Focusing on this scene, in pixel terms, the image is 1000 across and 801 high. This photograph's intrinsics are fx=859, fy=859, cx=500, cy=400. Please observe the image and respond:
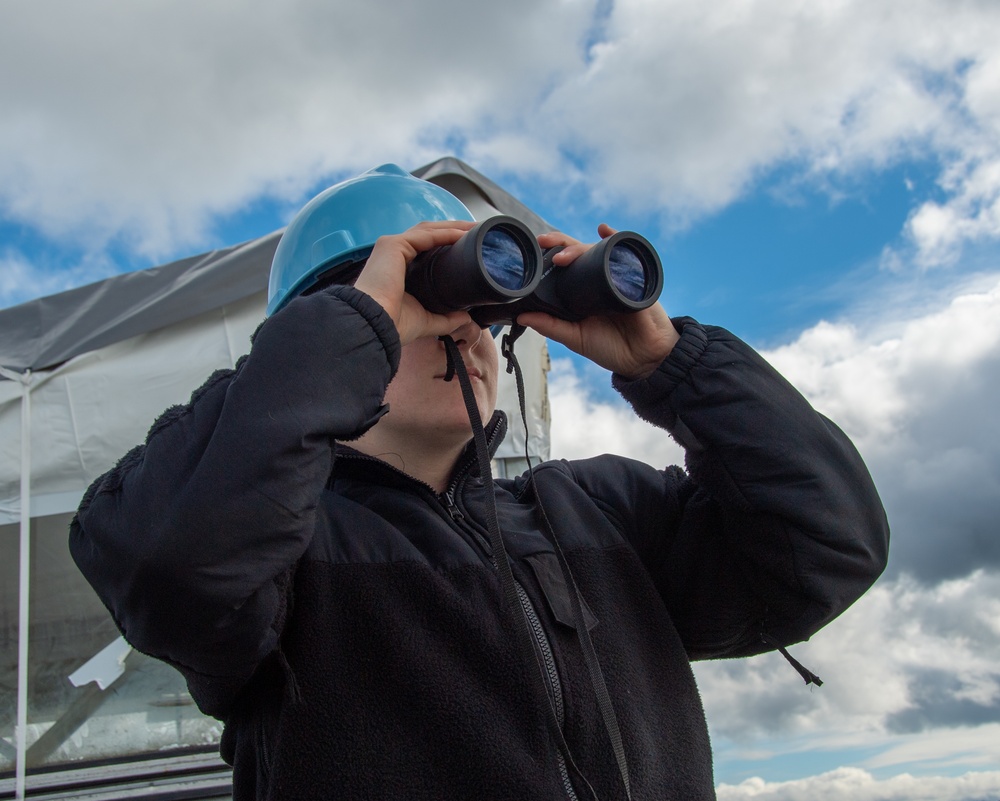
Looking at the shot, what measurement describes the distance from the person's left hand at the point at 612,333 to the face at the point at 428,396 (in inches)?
4.7

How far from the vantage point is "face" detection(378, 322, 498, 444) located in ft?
3.68

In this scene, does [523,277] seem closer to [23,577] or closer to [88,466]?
[88,466]

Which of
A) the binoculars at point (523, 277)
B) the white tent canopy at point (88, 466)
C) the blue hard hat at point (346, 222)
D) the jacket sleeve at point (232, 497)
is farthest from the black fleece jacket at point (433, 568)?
the white tent canopy at point (88, 466)

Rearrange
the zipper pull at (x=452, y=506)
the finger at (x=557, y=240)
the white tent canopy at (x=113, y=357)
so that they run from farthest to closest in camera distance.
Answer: the white tent canopy at (x=113, y=357)
the finger at (x=557, y=240)
the zipper pull at (x=452, y=506)

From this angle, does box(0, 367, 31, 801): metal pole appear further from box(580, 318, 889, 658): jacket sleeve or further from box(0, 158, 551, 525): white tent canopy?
box(580, 318, 889, 658): jacket sleeve

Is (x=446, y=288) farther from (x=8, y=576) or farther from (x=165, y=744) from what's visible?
(x=8, y=576)

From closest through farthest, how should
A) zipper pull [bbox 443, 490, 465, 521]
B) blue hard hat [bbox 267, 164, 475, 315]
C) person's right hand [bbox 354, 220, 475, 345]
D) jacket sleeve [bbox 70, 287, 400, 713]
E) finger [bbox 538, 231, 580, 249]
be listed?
jacket sleeve [bbox 70, 287, 400, 713]
person's right hand [bbox 354, 220, 475, 345]
zipper pull [bbox 443, 490, 465, 521]
finger [bbox 538, 231, 580, 249]
blue hard hat [bbox 267, 164, 475, 315]

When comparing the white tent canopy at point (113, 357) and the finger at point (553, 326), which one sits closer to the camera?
the finger at point (553, 326)

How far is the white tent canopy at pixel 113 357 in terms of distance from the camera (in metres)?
2.67

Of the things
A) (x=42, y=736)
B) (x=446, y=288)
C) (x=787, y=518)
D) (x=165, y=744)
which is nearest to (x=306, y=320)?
(x=446, y=288)

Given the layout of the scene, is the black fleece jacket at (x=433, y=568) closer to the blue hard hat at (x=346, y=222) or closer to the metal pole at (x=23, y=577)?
the blue hard hat at (x=346, y=222)

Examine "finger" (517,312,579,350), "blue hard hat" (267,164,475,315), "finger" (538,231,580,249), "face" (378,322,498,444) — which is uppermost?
"blue hard hat" (267,164,475,315)

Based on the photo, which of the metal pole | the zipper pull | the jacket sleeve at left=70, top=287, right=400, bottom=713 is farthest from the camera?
the metal pole

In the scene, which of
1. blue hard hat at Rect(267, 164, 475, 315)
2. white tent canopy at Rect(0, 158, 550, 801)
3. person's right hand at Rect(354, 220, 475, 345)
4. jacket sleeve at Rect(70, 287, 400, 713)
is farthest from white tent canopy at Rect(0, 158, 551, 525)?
jacket sleeve at Rect(70, 287, 400, 713)
